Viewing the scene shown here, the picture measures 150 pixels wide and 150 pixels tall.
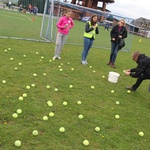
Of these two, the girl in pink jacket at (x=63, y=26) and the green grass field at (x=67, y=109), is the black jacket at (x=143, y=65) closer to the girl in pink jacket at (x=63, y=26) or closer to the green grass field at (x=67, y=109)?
the green grass field at (x=67, y=109)

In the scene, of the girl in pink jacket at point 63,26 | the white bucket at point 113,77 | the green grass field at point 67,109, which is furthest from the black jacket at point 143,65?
the girl in pink jacket at point 63,26

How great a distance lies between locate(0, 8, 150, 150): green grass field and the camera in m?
3.55

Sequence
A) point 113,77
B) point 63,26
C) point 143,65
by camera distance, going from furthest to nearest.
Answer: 1. point 63,26
2. point 113,77
3. point 143,65

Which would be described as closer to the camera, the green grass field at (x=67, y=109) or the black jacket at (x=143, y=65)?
the green grass field at (x=67, y=109)

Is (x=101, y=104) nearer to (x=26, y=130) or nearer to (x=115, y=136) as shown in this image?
(x=115, y=136)

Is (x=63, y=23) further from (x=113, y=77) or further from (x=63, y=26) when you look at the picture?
(x=113, y=77)

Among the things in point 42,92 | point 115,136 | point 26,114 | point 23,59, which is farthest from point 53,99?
point 23,59

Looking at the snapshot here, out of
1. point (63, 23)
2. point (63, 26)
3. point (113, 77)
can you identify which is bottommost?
point (113, 77)

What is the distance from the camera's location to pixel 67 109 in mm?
4590

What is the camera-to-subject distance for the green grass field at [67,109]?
355 centimetres

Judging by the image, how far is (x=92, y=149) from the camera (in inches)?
137

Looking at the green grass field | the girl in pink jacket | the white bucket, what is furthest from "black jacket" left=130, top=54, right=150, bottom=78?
the girl in pink jacket

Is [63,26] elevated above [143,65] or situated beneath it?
elevated above

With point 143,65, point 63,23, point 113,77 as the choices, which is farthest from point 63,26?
point 143,65
